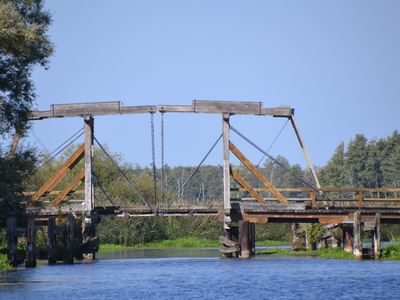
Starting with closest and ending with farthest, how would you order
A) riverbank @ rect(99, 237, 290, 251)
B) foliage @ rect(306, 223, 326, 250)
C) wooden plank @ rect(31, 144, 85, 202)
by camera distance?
wooden plank @ rect(31, 144, 85, 202) < foliage @ rect(306, 223, 326, 250) < riverbank @ rect(99, 237, 290, 251)

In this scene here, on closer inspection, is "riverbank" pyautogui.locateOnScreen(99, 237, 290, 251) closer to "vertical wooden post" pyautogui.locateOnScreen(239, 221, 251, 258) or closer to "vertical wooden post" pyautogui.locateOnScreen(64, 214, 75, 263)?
"vertical wooden post" pyautogui.locateOnScreen(64, 214, 75, 263)

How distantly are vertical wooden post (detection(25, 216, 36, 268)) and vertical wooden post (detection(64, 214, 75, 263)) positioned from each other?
4883 millimetres

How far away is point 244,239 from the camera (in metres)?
56.2

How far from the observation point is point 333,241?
64938 mm

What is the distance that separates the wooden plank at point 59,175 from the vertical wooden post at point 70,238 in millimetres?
2018

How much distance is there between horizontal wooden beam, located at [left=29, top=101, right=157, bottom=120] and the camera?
190 feet

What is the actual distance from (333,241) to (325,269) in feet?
58.4

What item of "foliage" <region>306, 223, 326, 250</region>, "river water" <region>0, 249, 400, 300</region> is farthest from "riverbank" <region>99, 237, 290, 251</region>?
"river water" <region>0, 249, 400, 300</region>

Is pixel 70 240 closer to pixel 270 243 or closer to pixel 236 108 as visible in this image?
pixel 236 108

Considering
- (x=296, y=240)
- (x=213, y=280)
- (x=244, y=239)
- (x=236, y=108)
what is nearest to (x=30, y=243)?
(x=213, y=280)

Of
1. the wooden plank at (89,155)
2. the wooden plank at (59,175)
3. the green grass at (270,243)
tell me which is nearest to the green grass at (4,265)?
the wooden plank at (59,175)

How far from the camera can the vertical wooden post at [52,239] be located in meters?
54.0

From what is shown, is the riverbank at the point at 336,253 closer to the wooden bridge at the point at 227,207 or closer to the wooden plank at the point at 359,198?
the wooden bridge at the point at 227,207

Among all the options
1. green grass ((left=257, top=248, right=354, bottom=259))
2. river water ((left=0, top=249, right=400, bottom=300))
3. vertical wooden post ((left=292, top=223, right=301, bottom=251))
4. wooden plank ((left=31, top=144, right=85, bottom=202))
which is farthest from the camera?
vertical wooden post ((left=292, top=223, right=301, bottom=251))
